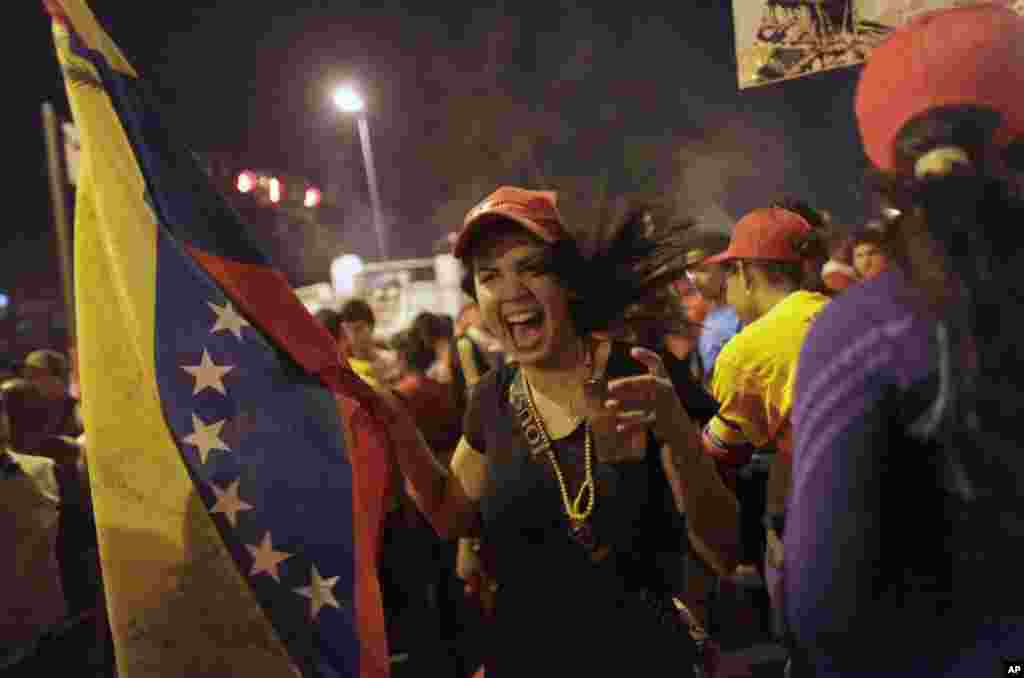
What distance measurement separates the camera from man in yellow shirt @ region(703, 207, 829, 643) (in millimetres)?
3281

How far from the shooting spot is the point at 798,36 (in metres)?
2.65

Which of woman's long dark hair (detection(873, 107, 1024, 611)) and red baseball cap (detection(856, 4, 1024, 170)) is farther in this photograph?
red baseball cap (detection(856, 4, 1024, 170))

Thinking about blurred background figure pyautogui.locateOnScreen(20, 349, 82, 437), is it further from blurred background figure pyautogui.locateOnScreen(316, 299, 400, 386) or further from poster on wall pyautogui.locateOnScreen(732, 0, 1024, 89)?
poster on wall pyautogui.locateOnScreen(732, 0, 1024, 89)

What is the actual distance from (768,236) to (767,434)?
3.16ft

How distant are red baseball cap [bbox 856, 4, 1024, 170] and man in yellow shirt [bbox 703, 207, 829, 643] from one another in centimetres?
183

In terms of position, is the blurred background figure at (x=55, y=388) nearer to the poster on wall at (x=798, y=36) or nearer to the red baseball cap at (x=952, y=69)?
the poster on wall at (x=798, y=36)

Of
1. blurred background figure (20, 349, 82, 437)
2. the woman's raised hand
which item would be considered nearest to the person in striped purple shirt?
the woman's raised hand

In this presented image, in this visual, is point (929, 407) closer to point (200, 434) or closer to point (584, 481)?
point (584, 481)

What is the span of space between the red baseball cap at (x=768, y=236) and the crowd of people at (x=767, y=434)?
1 centimetres

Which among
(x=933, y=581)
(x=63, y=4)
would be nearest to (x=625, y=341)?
(x=933, y=581)

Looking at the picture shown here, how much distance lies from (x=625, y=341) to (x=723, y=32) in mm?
6776

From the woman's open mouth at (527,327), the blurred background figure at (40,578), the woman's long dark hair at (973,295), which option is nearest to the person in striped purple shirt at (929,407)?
the woman's long dark hair at (973,295)

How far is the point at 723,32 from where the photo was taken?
26.6ft

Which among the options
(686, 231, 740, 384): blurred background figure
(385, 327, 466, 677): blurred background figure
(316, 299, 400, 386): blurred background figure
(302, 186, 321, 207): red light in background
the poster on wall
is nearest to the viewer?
the poster on wall
